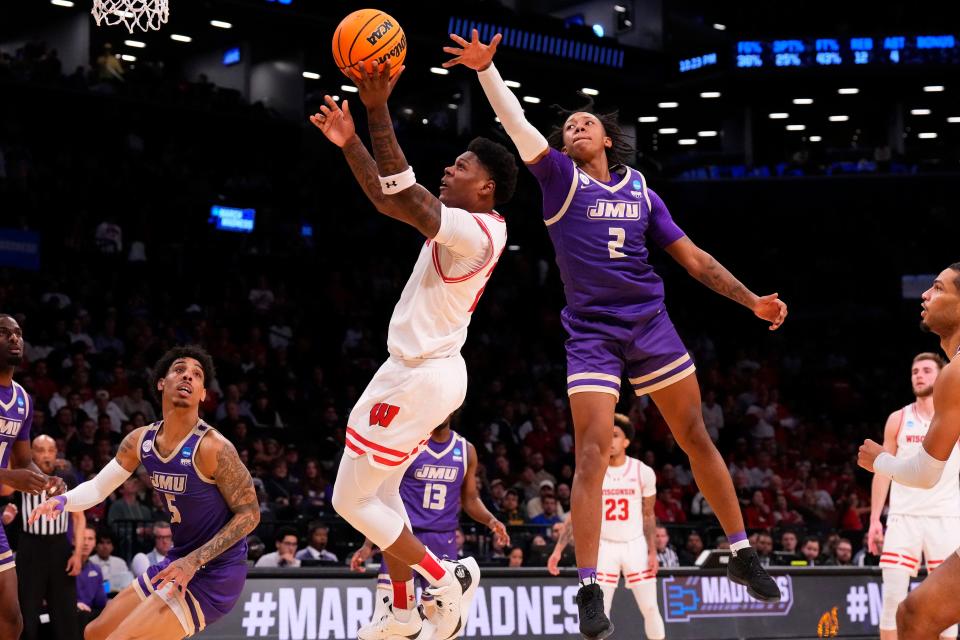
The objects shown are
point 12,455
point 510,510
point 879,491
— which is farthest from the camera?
point 510,510

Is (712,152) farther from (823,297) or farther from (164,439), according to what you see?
(164,439)

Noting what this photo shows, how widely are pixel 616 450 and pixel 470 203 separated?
5.77 metres

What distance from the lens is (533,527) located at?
1383 centimetres

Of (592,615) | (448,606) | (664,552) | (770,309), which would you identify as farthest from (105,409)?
(770,309)

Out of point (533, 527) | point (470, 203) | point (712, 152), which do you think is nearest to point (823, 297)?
→ point (712, 152)

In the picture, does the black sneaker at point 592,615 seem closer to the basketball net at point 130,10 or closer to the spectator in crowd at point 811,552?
the basketball net at point 130,10

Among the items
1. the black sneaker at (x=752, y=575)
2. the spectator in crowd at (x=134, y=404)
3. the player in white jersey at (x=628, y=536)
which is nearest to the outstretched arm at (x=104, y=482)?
the black sneaker at (x=752, y=575)

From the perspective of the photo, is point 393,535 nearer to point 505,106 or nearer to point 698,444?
point 698,444

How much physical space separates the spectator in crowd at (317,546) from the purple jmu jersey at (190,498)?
510 cm

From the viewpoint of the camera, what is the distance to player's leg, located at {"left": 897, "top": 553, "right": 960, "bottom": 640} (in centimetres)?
555

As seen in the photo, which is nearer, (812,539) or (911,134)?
(812,539)

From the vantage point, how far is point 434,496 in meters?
9.72

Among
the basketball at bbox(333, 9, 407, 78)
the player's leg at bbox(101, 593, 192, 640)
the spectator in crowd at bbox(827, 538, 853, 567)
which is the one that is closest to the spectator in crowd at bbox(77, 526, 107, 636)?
the player's leg at bbox(101, 593, 192, 640)

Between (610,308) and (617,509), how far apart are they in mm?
5561
